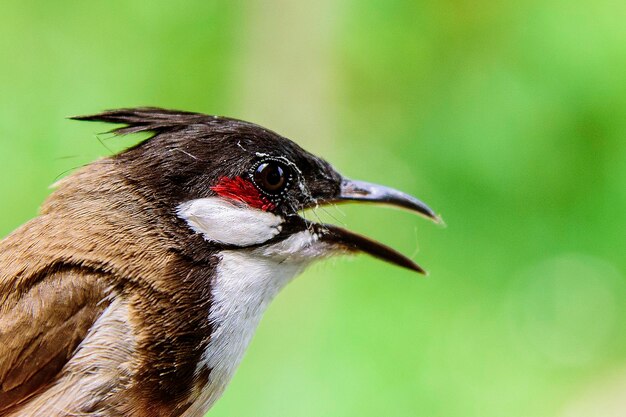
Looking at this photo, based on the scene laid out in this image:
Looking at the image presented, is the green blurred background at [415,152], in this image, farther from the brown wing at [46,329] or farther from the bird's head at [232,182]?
the brown wing at [46,329]

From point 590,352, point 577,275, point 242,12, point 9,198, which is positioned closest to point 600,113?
point 577,275

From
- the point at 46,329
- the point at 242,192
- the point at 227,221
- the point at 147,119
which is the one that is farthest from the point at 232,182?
the point at 46,329

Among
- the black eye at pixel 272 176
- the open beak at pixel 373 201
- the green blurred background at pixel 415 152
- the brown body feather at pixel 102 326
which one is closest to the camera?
the brown body feather at pixel 102 326

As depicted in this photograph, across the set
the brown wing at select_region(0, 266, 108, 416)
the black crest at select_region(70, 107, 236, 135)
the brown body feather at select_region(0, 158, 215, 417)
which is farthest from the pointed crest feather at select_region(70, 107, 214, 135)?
the brown wing at select_region(0, 266, 108, 416)

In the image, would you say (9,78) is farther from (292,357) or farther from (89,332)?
(89,332)

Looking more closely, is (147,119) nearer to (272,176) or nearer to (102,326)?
(272,176)

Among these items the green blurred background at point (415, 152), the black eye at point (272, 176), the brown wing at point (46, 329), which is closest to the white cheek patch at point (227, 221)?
the black eye at point (272, 176)

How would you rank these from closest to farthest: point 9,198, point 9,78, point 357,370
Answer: point 357,370
point 9,198
point 9,78

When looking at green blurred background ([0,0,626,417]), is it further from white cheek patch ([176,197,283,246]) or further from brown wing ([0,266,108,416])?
brown wing ([0,266,108,416])
